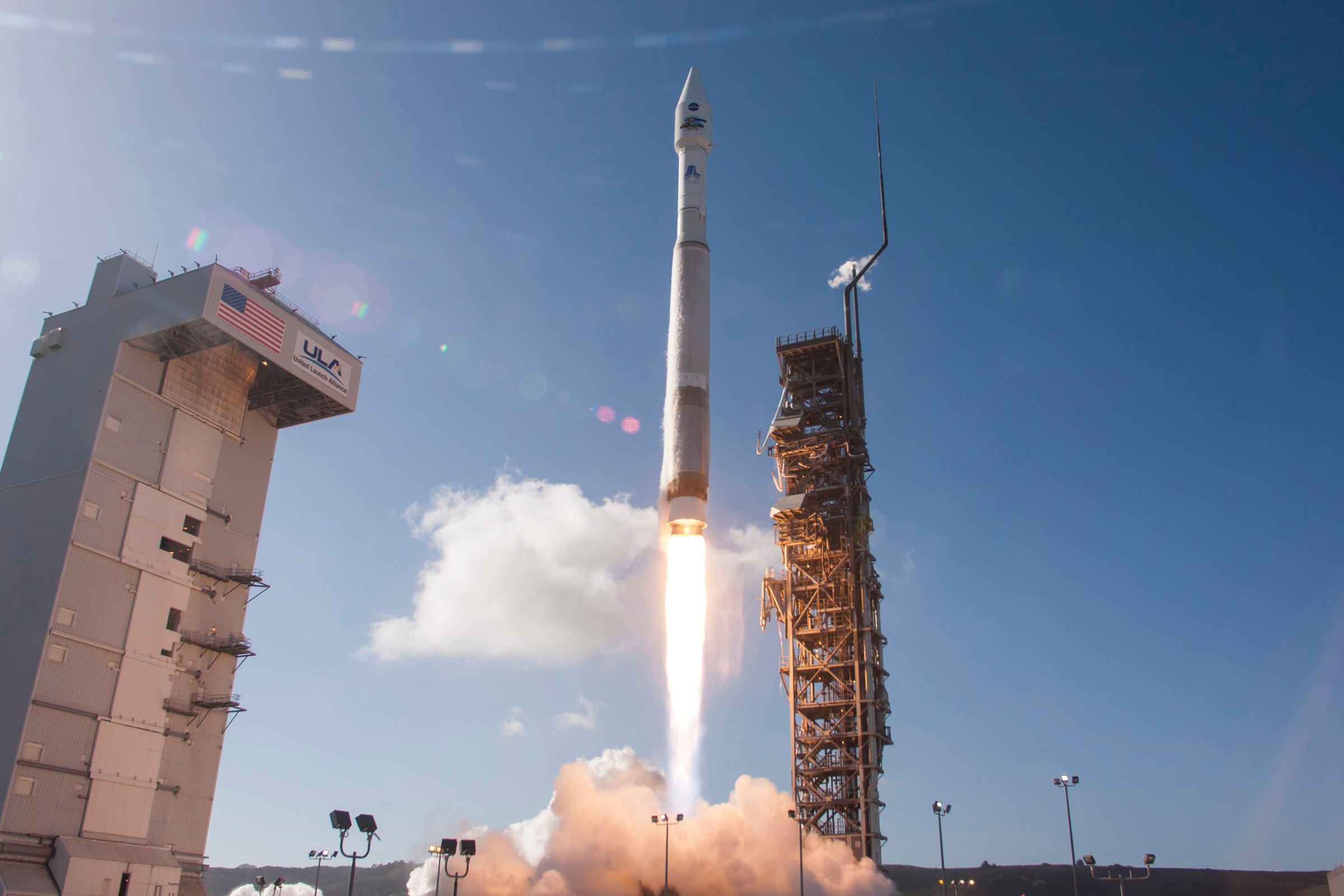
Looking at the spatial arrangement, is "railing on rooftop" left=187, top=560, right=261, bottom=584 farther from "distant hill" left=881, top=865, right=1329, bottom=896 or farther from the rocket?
"distant hill" left=881, top=865, right=1329, bottom=896

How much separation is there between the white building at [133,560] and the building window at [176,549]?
112mm

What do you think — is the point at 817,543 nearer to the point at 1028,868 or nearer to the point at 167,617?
the point at 167,617

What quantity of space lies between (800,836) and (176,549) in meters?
40.9

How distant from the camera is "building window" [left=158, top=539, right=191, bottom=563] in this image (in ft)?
198

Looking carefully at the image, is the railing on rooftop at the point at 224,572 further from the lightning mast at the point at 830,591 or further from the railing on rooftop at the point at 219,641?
the lightning mast at the point at 830,591

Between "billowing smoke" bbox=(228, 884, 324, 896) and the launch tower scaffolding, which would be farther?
"billowing smoke" bbox=(228, 884, 324, 896)

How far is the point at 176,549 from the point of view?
6116cm

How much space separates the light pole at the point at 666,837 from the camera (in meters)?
61.4

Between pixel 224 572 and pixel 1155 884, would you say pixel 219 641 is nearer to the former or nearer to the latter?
pixel 224 572

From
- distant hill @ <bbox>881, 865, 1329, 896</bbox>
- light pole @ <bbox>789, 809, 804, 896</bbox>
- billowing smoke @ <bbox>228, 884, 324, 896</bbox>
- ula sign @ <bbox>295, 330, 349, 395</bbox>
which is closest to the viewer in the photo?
light pole @ <bbox>789, 809, 804, 896</bbox>

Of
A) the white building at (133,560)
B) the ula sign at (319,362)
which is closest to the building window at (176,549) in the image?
the white building at (133,560)

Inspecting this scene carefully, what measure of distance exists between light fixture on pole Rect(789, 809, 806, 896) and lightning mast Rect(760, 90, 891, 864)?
1.34 ft

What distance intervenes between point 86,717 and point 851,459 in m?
49.1

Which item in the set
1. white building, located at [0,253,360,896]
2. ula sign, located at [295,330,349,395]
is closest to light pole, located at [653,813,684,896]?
white building, located at [0,253,360,896]
